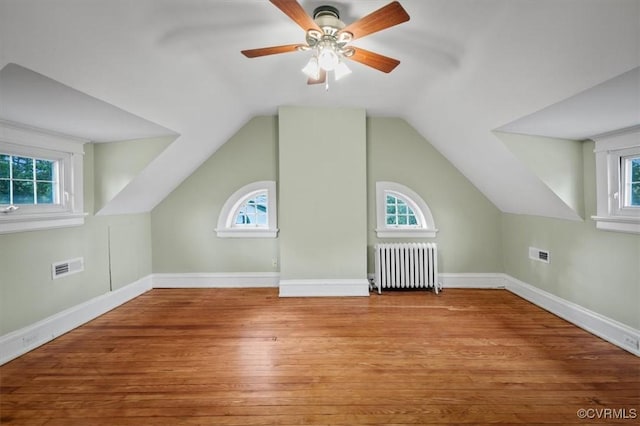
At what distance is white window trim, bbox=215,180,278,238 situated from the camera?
157 inches

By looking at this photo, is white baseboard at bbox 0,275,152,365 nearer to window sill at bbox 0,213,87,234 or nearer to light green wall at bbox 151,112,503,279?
light green wall at bbox 151,112,503,279

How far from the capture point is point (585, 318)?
8.71 feet

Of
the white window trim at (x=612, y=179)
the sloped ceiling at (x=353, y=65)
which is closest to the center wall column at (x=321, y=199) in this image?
the sloped ceiling at (x=353, y=65)

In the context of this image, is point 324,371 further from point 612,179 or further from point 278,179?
point 612,179

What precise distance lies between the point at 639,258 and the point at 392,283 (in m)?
2.29

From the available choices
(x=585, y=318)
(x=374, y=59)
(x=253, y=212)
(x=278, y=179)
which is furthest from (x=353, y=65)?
(x=585, y=318)

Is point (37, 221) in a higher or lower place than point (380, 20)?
lower

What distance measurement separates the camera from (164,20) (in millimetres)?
1731

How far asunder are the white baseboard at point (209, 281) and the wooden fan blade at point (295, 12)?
3222 millimetres

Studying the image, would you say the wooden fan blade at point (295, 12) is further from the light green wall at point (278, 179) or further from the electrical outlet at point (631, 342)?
the electrical outlet at point (631, 342)

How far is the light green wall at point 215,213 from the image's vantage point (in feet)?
13.1

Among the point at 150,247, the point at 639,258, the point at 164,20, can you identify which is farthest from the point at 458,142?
the point at 150,247

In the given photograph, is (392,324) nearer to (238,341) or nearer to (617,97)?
(238,341)

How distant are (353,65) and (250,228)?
256 centimetres
